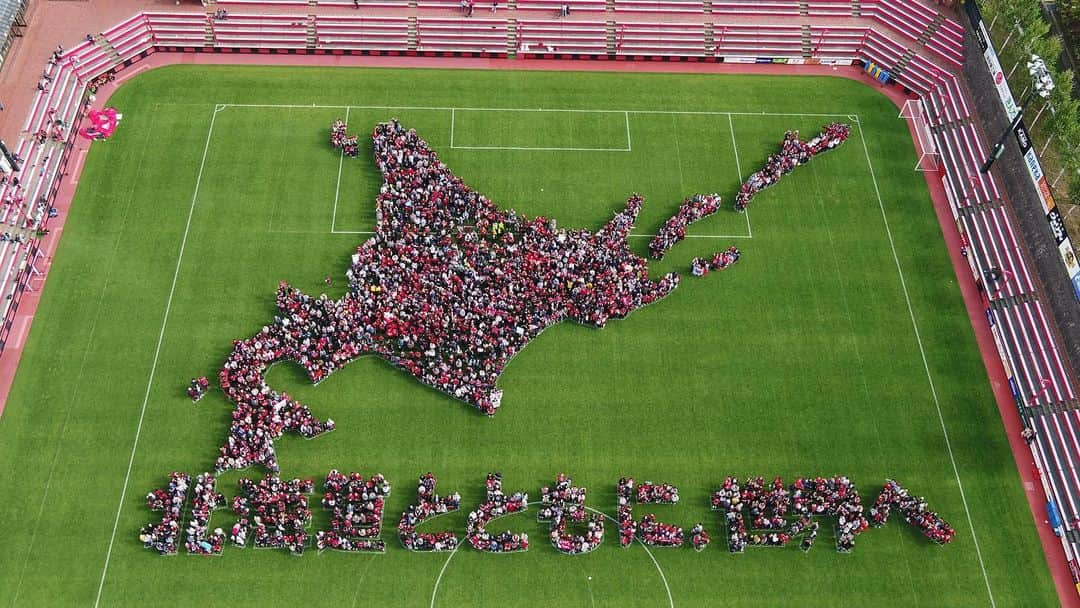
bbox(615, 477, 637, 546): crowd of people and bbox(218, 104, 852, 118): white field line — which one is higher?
bbox(218, 104, 852, 118): white field line

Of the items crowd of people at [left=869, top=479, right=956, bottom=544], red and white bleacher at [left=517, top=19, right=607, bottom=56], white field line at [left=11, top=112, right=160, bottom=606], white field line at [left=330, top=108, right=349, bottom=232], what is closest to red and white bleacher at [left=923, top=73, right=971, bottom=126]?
red and white bleacher at [left=517, top=19, right=607, bottom=56]

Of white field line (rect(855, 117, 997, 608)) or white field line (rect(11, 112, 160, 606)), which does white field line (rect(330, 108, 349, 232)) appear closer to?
white field line (rect(11, 112, 160, 606))

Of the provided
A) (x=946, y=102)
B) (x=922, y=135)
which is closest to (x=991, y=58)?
(x=946, y=102)

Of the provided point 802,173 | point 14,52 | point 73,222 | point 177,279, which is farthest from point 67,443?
point 802,173

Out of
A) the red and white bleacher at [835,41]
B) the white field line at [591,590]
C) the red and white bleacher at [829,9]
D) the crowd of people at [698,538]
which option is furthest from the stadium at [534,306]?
the red and white bleacher at [829,9]

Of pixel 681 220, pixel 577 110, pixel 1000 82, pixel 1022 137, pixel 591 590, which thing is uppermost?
pixel 577 110

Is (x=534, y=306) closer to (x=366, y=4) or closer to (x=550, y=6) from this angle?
(x=550, y=6)
